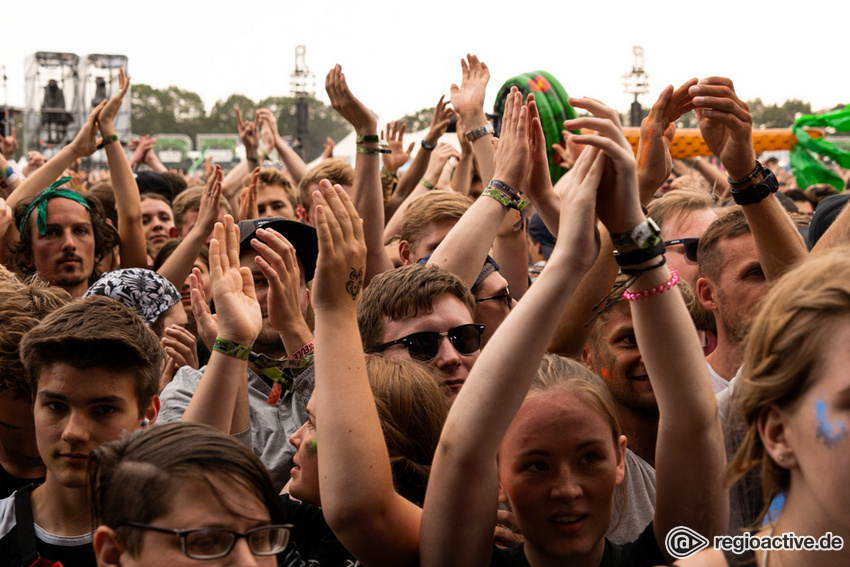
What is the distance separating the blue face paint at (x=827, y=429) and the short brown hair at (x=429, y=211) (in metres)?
2.75

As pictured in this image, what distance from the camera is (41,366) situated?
2482mm

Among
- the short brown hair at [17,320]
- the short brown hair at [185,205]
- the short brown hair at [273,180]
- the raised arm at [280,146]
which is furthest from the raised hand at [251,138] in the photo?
the short brown hair at [17,320]

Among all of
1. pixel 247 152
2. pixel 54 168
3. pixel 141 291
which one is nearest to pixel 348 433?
pixel 141 291

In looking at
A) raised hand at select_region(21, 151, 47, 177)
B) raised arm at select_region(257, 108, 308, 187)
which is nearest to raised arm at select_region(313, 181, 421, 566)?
raised arm at select_region(257, 108, 308, 187)

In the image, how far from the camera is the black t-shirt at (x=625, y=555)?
76.7 inches

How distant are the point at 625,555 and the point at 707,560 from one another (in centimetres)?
65

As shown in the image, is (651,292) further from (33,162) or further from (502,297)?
(33,162)

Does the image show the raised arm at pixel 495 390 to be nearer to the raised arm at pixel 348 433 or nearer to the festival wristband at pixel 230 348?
the raised arm at pixel 348 433

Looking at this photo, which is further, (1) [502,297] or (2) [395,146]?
(2) [395,146]

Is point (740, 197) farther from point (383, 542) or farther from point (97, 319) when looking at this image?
point (97, 319)

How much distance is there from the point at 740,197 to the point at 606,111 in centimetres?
85

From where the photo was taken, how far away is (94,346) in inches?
97.7

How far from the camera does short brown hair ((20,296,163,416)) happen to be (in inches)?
97.0

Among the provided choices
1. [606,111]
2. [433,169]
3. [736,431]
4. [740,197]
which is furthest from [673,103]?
[433,169]
